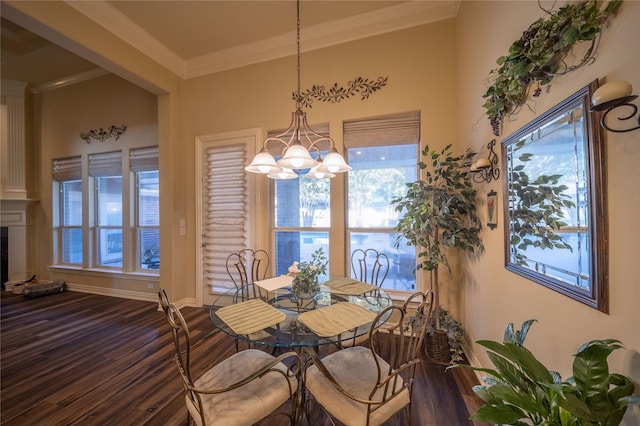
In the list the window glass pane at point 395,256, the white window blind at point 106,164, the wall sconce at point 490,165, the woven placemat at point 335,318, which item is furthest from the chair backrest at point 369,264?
the white window blind at point 106,164

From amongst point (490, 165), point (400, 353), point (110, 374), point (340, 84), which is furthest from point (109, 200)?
point (490, 165)

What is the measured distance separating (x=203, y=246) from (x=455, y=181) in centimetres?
322

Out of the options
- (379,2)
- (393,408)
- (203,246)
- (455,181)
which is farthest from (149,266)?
(379,2)

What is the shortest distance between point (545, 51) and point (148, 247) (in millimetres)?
4913

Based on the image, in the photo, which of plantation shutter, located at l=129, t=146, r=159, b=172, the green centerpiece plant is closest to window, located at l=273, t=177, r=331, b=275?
the green centerpiece plant

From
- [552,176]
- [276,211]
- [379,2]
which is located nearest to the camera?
[552,176]

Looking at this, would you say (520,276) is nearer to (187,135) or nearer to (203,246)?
(203,246)

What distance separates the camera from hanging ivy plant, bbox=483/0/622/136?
907 mm

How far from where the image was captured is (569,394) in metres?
0.66

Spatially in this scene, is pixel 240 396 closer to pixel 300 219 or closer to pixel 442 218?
pixel 442 218

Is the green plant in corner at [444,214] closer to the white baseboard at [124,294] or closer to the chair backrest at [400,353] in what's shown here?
the chair backrest at [400,353]

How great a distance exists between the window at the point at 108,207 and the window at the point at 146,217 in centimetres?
38

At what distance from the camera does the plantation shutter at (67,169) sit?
167 inches

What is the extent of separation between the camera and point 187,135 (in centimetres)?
357
